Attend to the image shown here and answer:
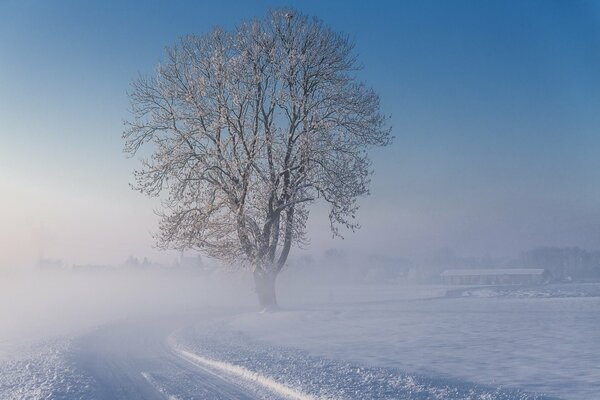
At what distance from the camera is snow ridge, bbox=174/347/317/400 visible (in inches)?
388

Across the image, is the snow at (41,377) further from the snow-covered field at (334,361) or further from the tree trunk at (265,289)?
the tree trunk at (265,289)

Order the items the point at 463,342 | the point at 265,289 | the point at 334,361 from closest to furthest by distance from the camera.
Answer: the point at 334,361 < the point at 463,342 < the point at 265,289

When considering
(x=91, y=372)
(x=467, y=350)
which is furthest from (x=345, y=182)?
(x=91, y=372)

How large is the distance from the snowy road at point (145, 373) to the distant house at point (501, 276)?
102 m

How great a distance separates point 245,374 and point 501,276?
360ft

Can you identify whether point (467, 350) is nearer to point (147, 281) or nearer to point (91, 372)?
point (91, 372)

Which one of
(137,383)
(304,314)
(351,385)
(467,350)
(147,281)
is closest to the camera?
(351,385)

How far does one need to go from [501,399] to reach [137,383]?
25.2 feet

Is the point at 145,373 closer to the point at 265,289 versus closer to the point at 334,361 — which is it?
the point at 334,361

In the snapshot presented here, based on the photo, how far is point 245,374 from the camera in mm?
11797

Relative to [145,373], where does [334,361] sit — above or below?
above

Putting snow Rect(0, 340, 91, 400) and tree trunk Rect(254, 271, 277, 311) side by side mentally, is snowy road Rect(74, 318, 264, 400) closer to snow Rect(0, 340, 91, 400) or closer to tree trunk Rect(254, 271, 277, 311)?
snow Rect(0, 340, 91, 400)

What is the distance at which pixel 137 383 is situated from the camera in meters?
11.3

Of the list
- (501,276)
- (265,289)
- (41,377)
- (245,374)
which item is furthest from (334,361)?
(501,276)
